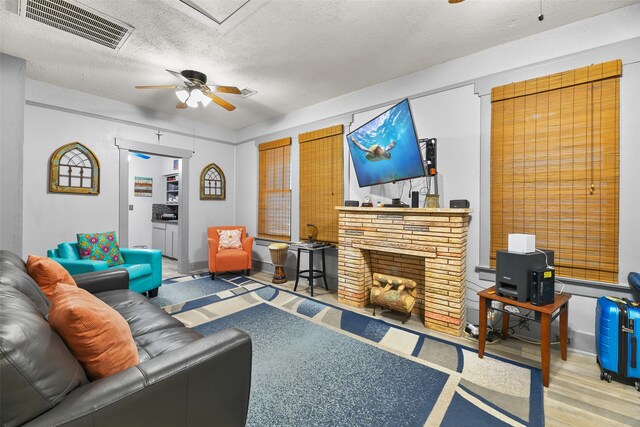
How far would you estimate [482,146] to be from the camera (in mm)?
2850

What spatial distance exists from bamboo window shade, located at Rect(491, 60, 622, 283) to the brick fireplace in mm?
492

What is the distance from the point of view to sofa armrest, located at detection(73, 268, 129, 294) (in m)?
2.40

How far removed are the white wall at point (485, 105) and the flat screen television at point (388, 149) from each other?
0.44 meters

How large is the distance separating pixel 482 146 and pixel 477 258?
1.18m

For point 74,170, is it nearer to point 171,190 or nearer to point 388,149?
point 171,190

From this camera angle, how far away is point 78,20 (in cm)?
241

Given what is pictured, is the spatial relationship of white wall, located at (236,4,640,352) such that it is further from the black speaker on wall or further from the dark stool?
the dark stool

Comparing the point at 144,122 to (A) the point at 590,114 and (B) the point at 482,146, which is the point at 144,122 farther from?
(A) the point at 590,114

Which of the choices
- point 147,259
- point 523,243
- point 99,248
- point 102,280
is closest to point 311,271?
point 147,259

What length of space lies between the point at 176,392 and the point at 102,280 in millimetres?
2005

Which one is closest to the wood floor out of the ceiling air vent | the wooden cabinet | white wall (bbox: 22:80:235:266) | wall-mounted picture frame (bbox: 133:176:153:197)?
the ceiling air vent

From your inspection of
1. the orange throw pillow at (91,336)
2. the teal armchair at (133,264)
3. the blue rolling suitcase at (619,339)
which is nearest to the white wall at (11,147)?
the teal armchair at (133,264)

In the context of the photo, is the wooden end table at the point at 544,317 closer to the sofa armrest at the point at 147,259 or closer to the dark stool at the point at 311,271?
the dark stool at the point at 311,271

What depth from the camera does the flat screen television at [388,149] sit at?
8.90 ft
